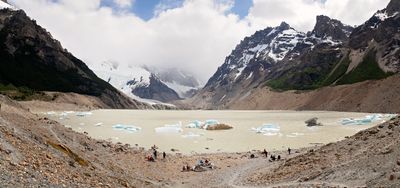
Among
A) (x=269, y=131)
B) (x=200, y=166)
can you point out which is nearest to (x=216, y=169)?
(x=200, y=166)

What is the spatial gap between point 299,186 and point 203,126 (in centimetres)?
8674

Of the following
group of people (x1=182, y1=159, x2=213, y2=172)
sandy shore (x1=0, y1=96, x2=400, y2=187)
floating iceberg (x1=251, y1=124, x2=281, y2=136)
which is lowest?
group of people (x1=182, y1=159, x2=213, y2=172)

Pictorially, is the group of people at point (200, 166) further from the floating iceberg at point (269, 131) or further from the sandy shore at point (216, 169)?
the floating iceberg at point (269, 131)

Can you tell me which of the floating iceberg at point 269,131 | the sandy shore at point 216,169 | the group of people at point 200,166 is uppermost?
the floating iceberg at point 269,131

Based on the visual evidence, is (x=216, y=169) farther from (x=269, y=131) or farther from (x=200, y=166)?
(x=269, y=131)

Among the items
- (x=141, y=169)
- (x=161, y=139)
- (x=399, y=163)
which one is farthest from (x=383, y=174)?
(x=161, y=139)

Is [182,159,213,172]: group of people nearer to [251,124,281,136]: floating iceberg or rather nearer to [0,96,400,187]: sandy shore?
[0,96,400,187]: sandy shore

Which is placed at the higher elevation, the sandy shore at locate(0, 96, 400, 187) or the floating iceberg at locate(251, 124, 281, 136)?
the floating iceberg at locate(251, 124, 281, 136)

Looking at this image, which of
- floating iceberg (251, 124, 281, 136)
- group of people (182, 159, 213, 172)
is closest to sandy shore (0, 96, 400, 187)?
group of people (182, 159, 213, 172)

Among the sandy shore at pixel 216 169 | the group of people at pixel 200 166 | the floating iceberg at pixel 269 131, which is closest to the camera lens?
the sandy shore at pixel 216 169

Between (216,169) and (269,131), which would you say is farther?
(269,131)

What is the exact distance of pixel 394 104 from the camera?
187 meters

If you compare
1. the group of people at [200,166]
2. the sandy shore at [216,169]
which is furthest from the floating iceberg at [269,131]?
the sandy shore at [216,169]

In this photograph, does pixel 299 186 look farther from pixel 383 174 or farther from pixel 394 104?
pixel 394 104
